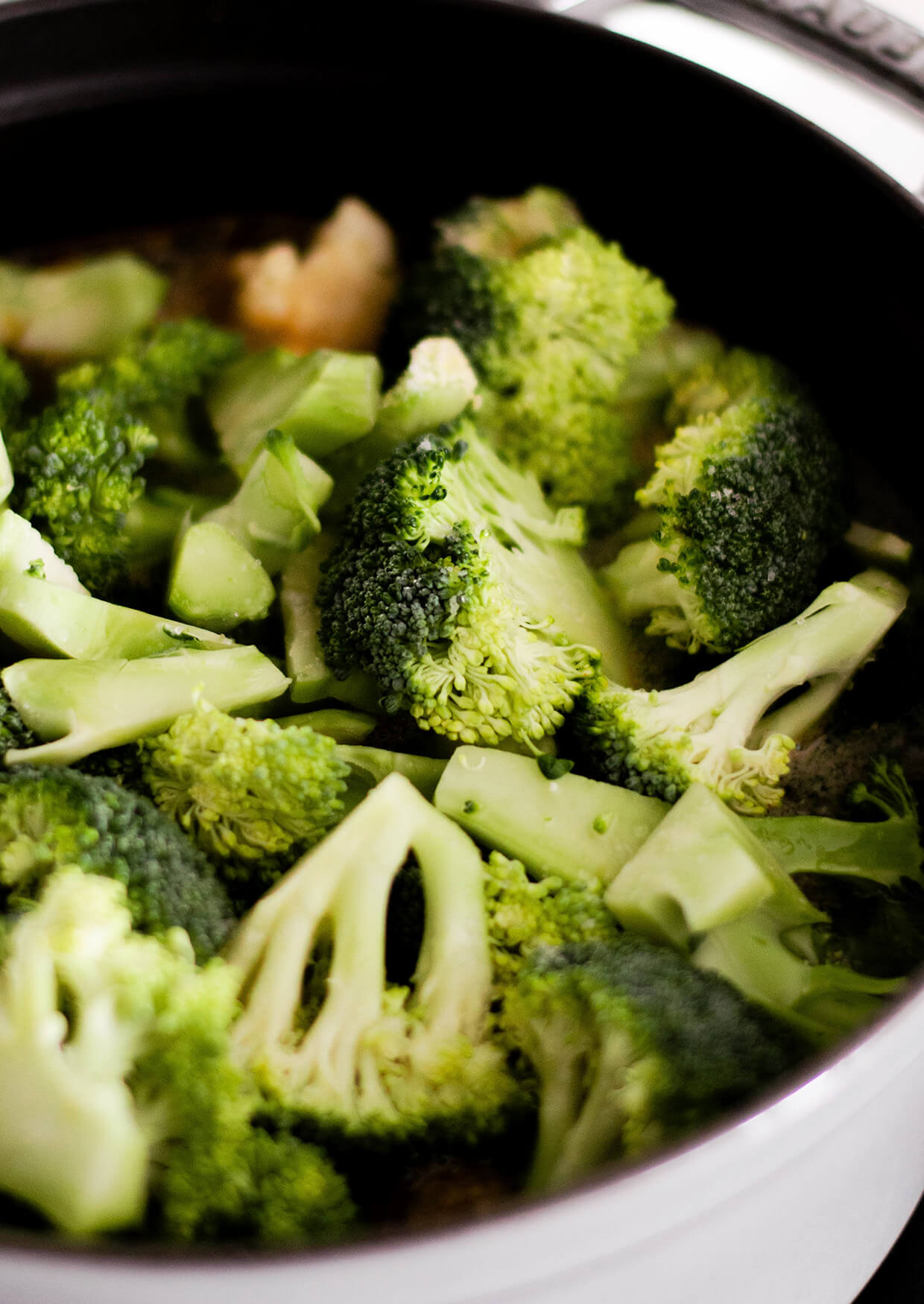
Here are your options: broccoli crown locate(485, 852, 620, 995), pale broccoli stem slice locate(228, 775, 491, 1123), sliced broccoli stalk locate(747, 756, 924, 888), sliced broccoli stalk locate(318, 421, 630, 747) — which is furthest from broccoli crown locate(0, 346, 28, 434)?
sliced broccoli stalk locate(747, 756, 924, 888)

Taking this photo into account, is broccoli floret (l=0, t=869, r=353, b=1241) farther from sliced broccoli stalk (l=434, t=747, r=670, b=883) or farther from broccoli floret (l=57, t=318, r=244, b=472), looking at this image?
broccoli floret (l=57, t=318, r=244, b=472)

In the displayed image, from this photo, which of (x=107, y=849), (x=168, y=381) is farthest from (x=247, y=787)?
(x=168, y=381)

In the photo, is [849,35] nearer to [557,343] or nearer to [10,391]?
[557,343]

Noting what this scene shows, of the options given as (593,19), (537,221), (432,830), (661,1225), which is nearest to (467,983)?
(432,830)

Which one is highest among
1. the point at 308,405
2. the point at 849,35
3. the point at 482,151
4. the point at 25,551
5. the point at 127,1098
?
the point at 849,35

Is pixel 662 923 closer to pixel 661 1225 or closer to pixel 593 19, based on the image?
pixel 661 1225

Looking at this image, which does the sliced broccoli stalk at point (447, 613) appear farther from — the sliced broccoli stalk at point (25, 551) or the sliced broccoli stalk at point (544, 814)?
the sliced broccoli stalk at point (25, 551)

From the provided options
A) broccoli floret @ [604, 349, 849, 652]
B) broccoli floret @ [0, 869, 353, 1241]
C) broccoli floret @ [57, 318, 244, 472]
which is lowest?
broccoli floret @ [0, 869, 353, 1241]
